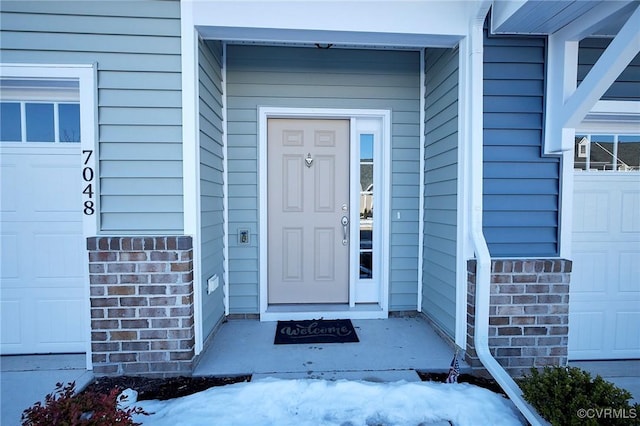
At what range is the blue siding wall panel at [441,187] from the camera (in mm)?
2441

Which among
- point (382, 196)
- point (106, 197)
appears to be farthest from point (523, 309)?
point (106, 197)

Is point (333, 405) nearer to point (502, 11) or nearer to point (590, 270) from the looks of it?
point (590, 270)

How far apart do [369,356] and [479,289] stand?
3.05ft

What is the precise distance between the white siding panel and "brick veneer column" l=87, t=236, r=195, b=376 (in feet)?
0.49

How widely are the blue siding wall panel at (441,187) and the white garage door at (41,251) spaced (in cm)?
277

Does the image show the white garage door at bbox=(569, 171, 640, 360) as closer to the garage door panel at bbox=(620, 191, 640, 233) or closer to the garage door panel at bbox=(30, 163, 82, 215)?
the garage door panel at bbox=(620, 191, 640, 233)

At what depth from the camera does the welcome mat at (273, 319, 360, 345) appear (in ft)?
8.52

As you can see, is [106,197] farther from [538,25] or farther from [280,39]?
[538,25]

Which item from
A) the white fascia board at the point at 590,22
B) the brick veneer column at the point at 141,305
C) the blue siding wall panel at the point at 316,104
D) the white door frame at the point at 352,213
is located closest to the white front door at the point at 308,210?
the white door frame at the point at 352,213

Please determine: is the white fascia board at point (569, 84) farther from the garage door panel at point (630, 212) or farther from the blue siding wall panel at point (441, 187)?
the garage door panel at point (630, 212)

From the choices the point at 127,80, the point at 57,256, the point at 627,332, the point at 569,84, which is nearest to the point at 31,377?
the point at 57,256

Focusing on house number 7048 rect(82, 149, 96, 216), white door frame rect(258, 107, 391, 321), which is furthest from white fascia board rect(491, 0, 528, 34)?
house number 7048 rect(82, 149, 96, 216)

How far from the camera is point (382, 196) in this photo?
3100mm

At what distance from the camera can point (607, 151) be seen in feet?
8.45
